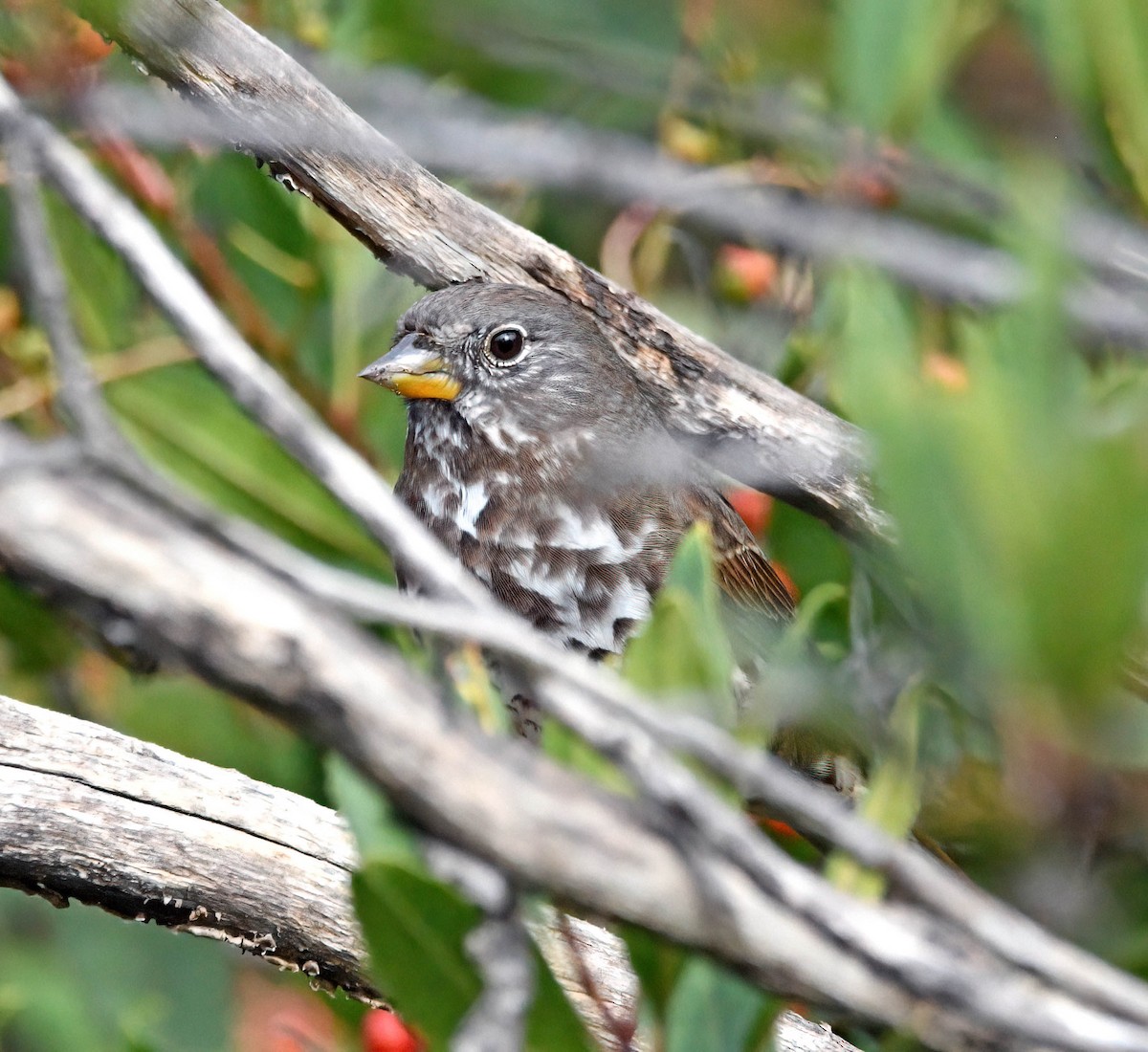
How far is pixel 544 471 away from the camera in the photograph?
12.3 feet

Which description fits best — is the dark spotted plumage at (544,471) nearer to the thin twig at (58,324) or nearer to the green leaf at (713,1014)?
the green leaf at (713,1014)

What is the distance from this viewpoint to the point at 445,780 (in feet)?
4.31

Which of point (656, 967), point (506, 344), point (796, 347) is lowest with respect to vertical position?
point (656, 967)

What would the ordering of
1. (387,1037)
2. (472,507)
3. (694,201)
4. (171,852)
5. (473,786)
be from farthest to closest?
(472,507)
(387,1037)
(171,852)
(694,201)
(473,786)

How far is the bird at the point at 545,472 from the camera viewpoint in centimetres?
348

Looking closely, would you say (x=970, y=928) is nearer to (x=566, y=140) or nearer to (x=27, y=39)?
(x=566, y=140)

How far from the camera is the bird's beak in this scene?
144 inches

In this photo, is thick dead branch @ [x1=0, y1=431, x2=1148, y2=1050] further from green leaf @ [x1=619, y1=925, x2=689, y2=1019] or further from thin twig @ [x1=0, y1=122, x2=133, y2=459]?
green leaf @ [x1=619, y1=925, x2=689, y2=1019]

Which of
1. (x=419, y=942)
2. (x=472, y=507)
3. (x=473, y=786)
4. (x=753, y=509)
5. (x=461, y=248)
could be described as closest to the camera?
(x=473, y=786)

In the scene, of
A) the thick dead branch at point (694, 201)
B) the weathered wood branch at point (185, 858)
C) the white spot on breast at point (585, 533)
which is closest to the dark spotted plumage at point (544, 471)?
the white spot on breast at point (585, 533)

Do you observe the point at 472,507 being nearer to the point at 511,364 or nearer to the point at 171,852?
the point at 511,364

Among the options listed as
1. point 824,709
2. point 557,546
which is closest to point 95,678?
point 557,546

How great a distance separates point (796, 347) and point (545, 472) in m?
0.60

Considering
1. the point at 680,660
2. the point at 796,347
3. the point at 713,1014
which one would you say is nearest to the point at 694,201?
the point at 680,660
